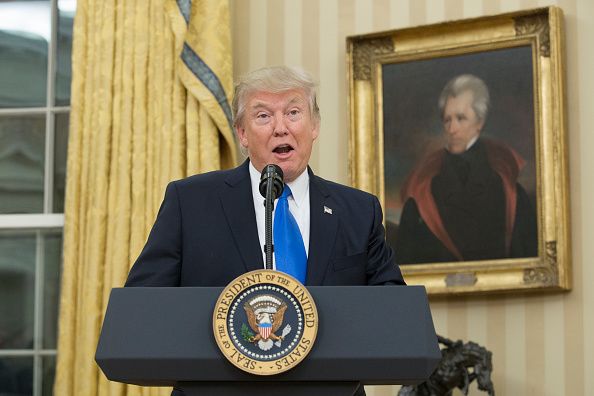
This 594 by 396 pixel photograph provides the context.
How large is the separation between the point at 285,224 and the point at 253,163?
25cm

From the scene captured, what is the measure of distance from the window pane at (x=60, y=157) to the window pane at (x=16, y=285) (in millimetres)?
227

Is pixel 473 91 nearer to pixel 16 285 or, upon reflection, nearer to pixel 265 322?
pixel 16 285

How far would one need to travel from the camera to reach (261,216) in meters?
3.13

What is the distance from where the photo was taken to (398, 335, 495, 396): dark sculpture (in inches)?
193

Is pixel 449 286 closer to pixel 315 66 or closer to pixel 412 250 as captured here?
pixel 412 250

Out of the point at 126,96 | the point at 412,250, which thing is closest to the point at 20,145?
A: the point at 126,96

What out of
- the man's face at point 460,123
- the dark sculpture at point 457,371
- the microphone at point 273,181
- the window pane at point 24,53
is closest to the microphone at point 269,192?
the microphone at point 273,181

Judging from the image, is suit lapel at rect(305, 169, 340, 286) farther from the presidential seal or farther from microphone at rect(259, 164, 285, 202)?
the presidential seal

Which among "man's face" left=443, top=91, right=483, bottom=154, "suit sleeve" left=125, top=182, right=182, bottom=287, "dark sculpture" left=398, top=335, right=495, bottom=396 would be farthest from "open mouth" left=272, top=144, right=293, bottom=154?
"man's face" left=443, top=91, right=483, bottom=154

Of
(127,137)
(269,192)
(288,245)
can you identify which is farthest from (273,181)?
(127,137)

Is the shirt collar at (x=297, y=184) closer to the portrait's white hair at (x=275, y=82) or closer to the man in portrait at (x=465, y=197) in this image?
the portrait's white hair at (x=275, y=82)

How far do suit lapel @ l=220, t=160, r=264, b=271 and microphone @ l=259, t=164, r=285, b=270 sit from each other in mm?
341

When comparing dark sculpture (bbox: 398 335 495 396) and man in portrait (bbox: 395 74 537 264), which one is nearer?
dark sculpture (bbox: 398 335 495 396)

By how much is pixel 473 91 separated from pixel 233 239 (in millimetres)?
2663
